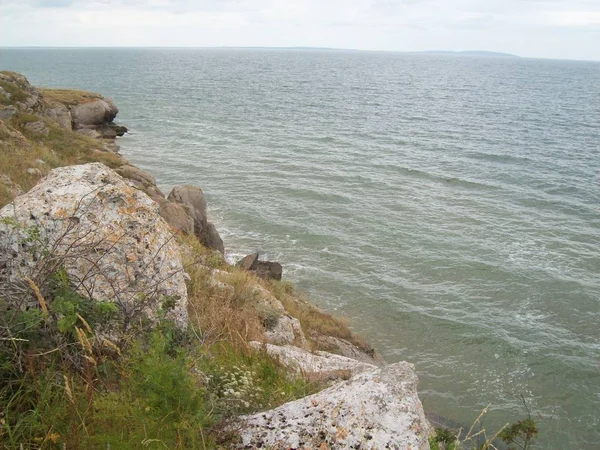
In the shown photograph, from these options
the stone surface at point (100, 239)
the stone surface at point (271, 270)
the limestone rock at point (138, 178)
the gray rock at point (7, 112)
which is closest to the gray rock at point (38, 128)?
the gray rock at point (7, 112)

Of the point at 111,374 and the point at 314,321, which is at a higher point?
the point at 111,374

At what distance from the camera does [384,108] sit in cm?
7144

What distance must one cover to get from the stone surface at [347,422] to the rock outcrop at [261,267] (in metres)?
13.7

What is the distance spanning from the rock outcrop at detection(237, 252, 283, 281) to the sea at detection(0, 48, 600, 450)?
1.61m

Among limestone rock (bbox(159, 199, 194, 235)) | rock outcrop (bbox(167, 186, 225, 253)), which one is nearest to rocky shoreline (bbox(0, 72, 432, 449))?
limestone rock (bbox(159, 199, 194, 235))

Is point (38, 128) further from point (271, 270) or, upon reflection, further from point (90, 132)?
point (90, 132)

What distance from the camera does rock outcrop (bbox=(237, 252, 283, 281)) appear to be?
18781 millimetres

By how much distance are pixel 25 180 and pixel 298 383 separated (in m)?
12.5

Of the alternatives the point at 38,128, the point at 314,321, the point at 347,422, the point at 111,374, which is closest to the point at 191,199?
the point at 38,128

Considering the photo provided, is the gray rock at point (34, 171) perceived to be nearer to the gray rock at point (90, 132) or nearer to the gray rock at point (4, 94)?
the gray rock at point (4, 94)

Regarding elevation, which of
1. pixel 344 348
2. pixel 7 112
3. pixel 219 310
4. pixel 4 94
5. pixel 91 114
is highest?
pixel 4 94

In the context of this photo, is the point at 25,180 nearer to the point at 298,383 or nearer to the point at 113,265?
the point at 113,265

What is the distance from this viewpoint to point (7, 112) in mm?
22828

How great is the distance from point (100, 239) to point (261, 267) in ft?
45.2
